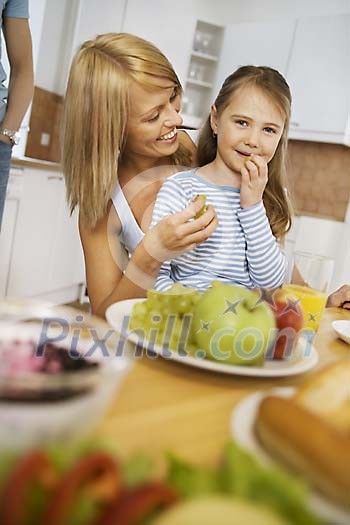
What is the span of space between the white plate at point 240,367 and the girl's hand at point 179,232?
0.83ft

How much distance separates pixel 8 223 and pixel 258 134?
2.12 metres

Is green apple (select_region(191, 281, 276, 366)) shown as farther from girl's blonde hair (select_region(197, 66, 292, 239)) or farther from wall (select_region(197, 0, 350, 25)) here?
wall (select_region(197, 0, 350, 25))

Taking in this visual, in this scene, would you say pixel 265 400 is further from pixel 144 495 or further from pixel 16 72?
pixel 16 72

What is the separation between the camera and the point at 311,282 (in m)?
0.98

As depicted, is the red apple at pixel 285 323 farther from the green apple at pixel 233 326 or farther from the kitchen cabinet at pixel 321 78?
the kitchen cabinet at pixel 321 78

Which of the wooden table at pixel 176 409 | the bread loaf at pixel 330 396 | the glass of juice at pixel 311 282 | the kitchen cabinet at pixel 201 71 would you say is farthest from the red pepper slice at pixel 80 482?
the kitchen cabinet at pixel 201 71

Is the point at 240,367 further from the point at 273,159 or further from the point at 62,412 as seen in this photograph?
the point at 273,159

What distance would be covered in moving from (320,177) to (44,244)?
7.69 ft

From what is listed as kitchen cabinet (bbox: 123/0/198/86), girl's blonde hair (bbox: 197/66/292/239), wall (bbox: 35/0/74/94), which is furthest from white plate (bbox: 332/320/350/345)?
kitchen cabinet (bbox: 123/0/198/86)

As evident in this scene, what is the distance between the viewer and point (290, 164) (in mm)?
4766

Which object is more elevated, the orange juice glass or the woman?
the woman

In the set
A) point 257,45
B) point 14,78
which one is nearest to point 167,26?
point 257,45

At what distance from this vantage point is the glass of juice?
0.97m

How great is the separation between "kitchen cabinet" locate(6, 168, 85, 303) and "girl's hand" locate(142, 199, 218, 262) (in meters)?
2.25
